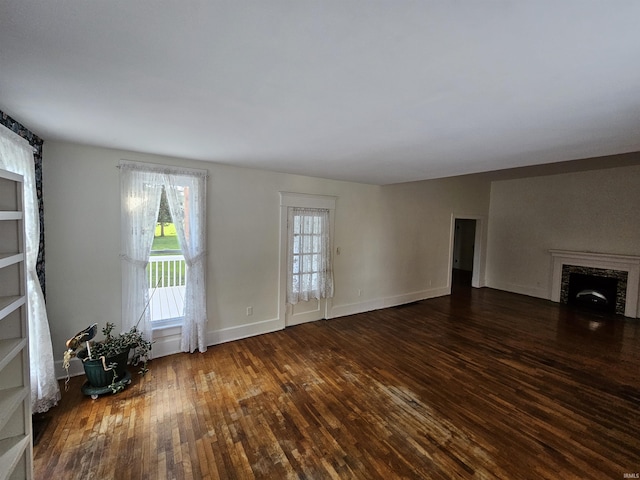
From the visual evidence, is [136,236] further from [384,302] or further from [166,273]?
[384,302]

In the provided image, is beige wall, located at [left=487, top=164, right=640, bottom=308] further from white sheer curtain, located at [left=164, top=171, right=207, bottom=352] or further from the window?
the window

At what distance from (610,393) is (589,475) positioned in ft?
4.91

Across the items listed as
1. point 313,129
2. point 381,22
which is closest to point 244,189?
point 313,129

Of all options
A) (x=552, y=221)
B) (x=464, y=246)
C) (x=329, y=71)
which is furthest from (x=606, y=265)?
(x=329, y=71)

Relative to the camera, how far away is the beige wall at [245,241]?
2.76 meters

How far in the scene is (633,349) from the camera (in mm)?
3799

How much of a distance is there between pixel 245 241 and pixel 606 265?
7.14 m

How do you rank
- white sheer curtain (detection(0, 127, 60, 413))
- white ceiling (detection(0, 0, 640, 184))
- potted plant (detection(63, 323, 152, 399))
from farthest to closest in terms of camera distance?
potted plant (detection(63, 323, 152, 399)) → white sheer curtain (detection(0, 127, 60, 413)) → white ceiling (detection(0, 0, 640, 184))

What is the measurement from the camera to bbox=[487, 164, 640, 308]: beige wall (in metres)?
5.35

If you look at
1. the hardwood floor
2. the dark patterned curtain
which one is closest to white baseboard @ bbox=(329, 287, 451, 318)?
the hardwood floor

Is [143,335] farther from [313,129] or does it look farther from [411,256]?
[411,256]

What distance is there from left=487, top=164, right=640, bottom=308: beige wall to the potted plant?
26.4ft

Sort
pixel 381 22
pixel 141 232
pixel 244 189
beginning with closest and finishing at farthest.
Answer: pixel 381 22
pixel 141 232
pixel 244 189

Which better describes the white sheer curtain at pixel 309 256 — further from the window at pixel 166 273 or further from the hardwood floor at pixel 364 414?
the window at pixel 166 273
